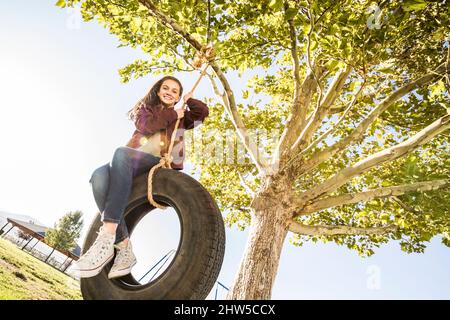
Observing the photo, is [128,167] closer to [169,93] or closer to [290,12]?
[169,93]

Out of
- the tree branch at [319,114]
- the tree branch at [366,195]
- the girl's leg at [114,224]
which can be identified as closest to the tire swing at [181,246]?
the girl's leg at [114,224]

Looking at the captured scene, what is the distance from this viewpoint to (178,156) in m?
2.89

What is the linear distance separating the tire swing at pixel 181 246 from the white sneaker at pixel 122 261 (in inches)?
3.0

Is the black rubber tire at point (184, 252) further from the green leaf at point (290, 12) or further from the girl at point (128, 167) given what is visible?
the green leaf at point (290, 12)

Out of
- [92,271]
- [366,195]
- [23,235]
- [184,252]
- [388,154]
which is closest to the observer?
[184,252]

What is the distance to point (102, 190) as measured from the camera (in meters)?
2.46

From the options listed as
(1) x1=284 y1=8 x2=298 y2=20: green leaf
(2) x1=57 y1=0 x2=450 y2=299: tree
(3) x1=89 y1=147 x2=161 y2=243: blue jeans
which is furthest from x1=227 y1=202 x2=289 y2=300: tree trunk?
(1) x1=284 y1=8 x2=298 y2=20: green leaf

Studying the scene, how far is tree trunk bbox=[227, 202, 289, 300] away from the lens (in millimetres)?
3498

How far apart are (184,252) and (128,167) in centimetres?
95

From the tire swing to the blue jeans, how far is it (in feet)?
0.35

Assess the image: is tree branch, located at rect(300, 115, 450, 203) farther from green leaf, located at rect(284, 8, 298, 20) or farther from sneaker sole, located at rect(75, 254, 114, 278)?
sneaker sole, located at rect(75, 254, 114, 278)

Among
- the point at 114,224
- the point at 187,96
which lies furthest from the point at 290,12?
the point at 114,224
